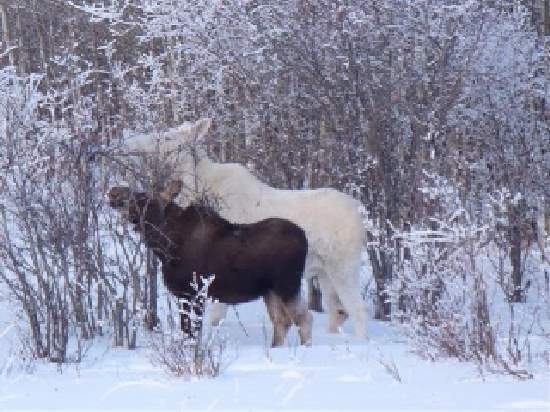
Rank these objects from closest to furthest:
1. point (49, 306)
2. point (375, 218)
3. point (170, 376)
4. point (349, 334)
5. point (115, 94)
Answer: point (170, 376), point (49, 306), point (349, 334), point (375, 218), point (115, 94)

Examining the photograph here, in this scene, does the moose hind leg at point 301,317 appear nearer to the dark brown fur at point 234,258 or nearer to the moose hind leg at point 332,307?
the dark brown fur at point 234,258

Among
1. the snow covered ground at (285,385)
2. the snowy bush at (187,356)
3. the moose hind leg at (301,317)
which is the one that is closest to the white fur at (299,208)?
the moose hind leg at (301,317)

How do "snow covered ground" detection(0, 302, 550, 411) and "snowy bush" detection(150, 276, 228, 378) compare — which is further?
"snowy bush" detection(150, 276, 228, 378)

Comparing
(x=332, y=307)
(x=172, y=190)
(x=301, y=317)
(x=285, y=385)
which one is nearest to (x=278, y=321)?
(x=301, y=317)

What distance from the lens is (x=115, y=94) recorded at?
18406 millimetres

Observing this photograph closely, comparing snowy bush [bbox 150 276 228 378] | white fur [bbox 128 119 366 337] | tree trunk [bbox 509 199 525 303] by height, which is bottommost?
tree trunk [bbox 509 199 525 303]

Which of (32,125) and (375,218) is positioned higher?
(32,125)

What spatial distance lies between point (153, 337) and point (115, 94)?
10273mm

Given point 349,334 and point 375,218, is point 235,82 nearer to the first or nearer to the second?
point 375,218

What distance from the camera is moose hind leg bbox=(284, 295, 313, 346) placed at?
31.8 feet

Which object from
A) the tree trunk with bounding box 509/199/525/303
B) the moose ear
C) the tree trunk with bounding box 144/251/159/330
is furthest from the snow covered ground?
the tree trunk with bounding box 509/199/525/303

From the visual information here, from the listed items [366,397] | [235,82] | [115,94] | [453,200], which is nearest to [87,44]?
[115,94]

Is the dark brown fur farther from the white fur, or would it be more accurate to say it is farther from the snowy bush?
the snowy bush

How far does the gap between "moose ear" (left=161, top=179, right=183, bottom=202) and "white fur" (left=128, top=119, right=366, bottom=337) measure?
0.17 metres
